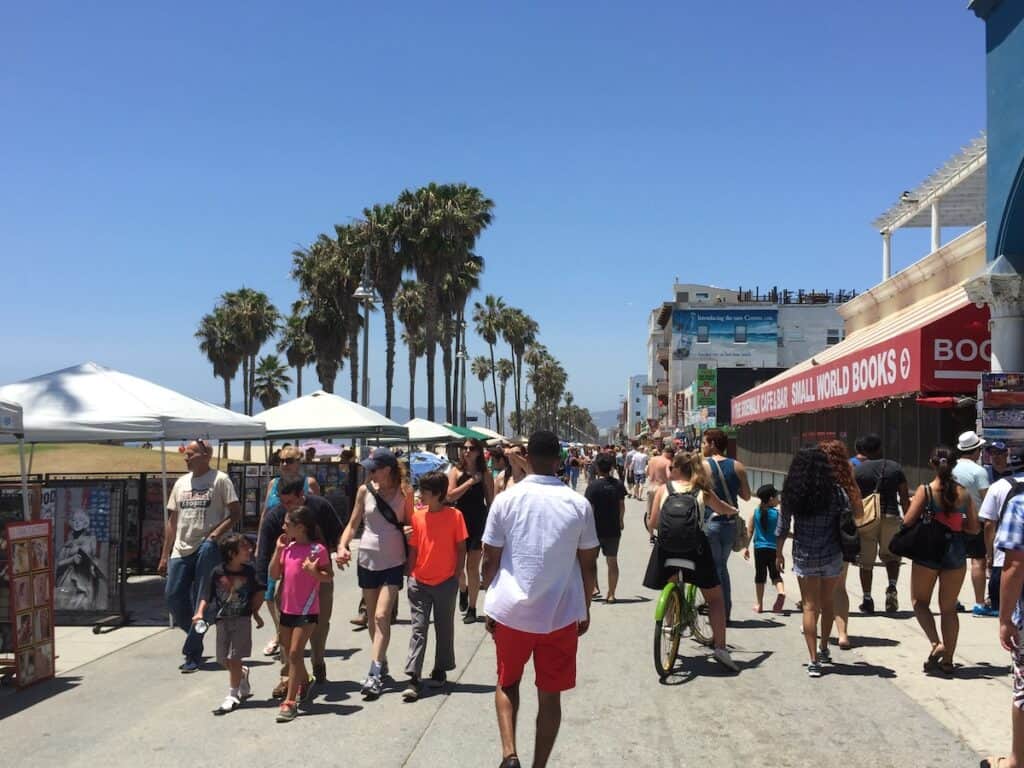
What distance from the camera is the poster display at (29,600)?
23.8 feet

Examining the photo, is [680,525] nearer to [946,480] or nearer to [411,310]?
[946,480]

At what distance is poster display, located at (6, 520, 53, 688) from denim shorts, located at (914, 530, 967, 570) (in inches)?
274

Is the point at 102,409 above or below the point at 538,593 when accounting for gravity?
above

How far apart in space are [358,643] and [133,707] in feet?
8.56

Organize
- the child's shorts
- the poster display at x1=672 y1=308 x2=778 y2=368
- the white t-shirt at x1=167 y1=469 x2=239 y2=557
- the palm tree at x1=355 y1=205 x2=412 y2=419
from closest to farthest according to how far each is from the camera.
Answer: the child's shorts, the white t-shirt at x1=167 y1=469 x2=239 y2=557, the palm tree at x1=355 y1=205 x2=412 y2=419, the poster display at x1=672 y1=308 x2=778 y2=368

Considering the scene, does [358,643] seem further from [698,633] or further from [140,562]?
[140,562]

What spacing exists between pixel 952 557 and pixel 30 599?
7.23 meters

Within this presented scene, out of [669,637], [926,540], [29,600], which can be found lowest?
[669,637]

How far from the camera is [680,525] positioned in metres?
7.36

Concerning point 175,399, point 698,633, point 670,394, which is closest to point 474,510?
point 698,633

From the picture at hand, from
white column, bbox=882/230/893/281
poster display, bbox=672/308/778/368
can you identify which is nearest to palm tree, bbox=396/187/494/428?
white column, bbox=882/230/893/281

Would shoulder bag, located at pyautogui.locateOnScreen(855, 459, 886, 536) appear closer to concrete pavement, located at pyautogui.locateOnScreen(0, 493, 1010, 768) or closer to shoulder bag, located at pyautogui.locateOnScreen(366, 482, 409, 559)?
concrete pavement, located at pyautogui.locateOnScreen(0, 493, 1010, 768)

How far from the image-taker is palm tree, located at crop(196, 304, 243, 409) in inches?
2392

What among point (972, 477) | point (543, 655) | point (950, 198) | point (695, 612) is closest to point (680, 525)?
point (695, 612)
